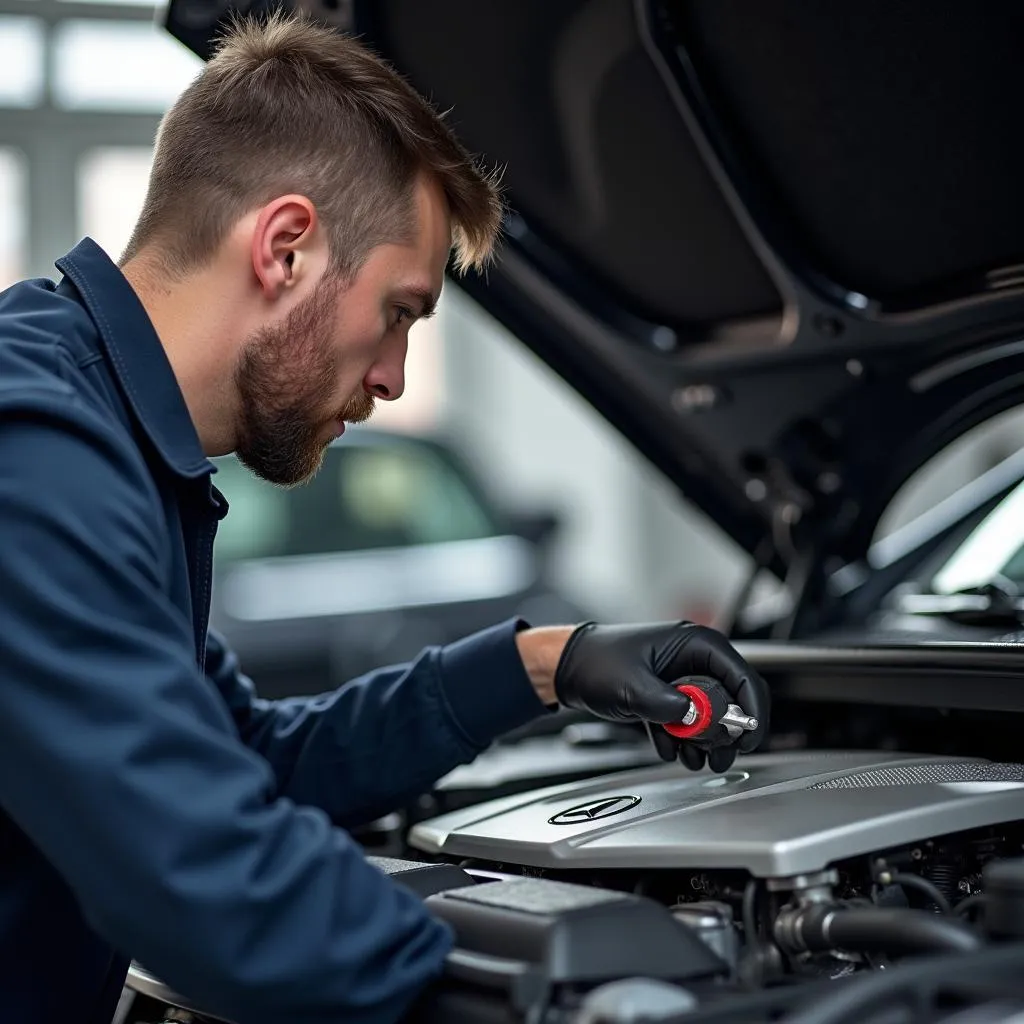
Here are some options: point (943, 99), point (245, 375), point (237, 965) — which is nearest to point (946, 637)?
point (943, 99)

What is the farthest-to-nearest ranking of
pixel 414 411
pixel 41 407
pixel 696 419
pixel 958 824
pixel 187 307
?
pixel 414 411, pixel 696 419, pixel 187 307, pixel 958 824, pixel 41 407

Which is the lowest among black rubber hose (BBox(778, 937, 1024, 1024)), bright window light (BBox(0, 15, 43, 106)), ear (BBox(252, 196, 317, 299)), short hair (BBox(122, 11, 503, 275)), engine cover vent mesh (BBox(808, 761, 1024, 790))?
black rubber hose (BBox(778, 937, 1024, 1024))

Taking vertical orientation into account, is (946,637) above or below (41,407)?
below

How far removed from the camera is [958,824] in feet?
3.89

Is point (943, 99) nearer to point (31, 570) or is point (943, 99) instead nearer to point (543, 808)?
point (543, 808)

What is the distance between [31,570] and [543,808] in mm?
660

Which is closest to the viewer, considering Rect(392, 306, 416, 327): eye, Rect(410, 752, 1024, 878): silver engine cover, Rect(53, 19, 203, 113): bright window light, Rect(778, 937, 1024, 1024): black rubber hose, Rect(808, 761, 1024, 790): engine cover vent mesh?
Rect(778, 937, 1024, 1024): black rubber hose

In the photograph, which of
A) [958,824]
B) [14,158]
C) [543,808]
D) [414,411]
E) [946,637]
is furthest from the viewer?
[414,411]

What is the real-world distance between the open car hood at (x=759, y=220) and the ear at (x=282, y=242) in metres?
0.36

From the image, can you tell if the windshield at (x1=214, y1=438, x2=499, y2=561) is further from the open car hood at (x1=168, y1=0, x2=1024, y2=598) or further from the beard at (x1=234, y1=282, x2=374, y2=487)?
the beard at (x1=234, y1=282, x2=374, y2=487)

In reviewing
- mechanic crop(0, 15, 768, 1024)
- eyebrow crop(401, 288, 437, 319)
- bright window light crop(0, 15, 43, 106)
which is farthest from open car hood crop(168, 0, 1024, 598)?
bright window light crop(0, 15, 43, 106)

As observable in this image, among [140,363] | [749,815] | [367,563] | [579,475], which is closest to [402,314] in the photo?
[140,363]

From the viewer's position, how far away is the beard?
4.44ft

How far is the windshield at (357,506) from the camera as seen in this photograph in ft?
16.0
